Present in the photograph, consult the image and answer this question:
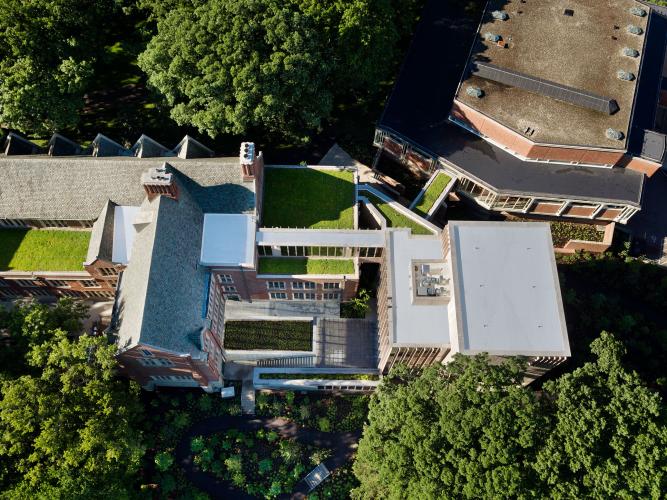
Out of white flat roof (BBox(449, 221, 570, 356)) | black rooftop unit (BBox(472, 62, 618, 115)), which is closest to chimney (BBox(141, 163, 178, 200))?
white flat roof (BBox(449, 221, 570, 356))

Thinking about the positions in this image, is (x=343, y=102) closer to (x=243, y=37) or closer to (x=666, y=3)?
(x=243, y=37)

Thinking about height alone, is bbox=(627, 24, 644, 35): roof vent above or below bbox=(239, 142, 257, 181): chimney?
above

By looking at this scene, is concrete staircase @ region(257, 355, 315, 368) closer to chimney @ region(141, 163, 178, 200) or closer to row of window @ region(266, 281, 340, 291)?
row of window @ region(266, 281, 340, 291)

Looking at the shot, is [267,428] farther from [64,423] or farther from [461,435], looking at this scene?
[461,435]

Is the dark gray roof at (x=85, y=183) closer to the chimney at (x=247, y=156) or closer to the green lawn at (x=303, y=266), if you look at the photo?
the chimney at (x=247, y=156)

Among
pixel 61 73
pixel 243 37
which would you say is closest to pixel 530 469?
pixel 243 37

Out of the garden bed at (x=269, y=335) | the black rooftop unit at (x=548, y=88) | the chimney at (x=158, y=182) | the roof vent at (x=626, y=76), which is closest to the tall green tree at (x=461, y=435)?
the garden bed at (x=269, y=335)

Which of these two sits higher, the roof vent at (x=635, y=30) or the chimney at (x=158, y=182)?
the roof vent at (x=635, y=30)
